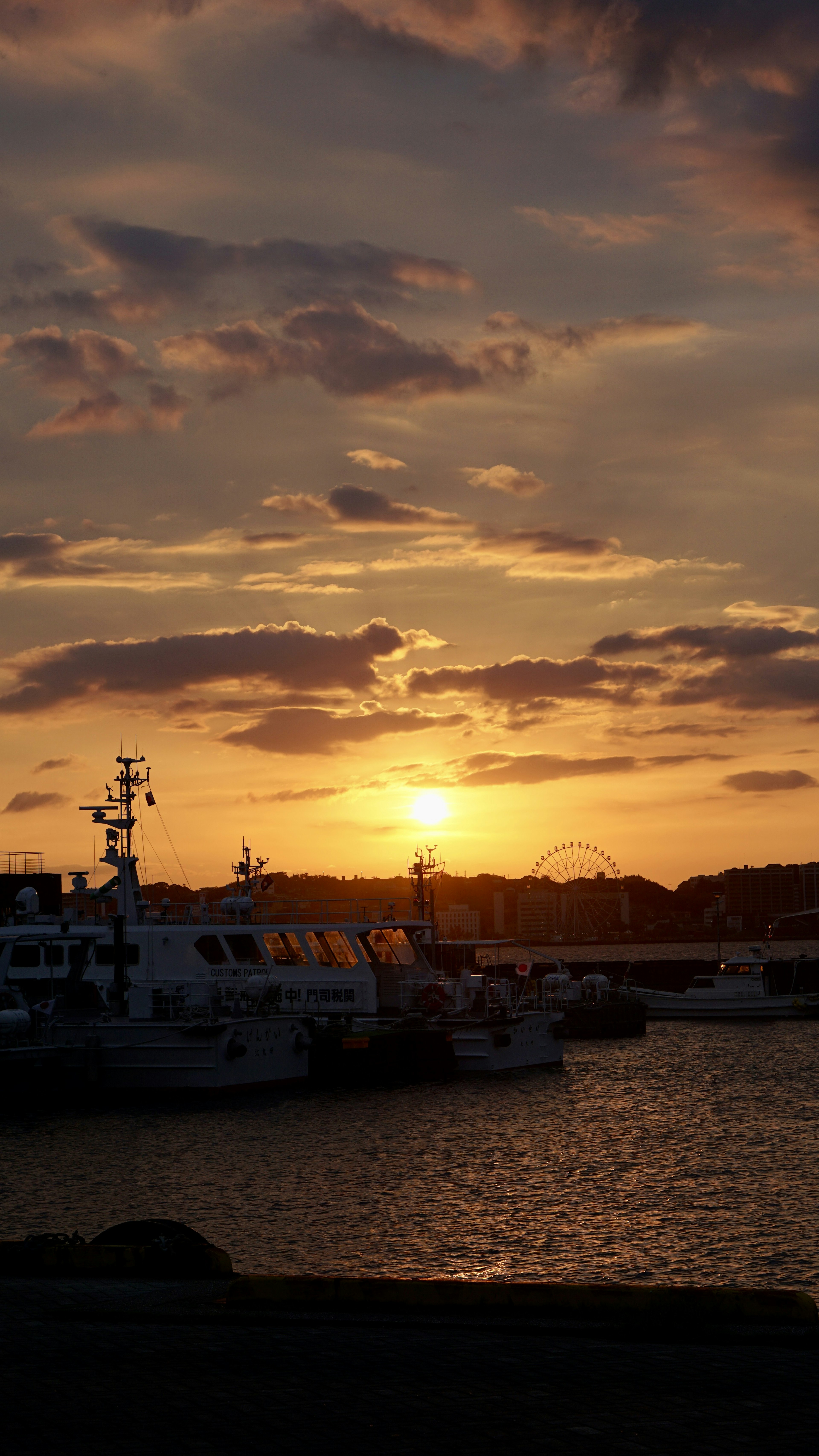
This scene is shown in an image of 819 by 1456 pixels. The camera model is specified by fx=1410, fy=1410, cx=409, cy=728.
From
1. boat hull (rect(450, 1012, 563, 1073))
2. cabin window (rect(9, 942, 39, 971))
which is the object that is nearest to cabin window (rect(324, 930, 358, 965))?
boat hull (rect(450, 1012, 563, 1073))

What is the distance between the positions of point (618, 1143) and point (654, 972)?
278ft

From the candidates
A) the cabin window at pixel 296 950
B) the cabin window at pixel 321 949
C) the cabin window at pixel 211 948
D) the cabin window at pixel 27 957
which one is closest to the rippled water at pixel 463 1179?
the cabin window at pixel 321 949

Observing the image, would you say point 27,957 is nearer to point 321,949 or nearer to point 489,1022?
point 321,949

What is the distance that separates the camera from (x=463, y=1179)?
27422mm

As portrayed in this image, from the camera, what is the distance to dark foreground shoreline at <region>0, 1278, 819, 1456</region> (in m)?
8.49

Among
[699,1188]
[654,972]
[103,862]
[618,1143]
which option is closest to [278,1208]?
[699,1188]

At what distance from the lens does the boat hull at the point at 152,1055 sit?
123 feet

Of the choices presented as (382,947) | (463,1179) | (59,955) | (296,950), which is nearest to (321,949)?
(296,950)

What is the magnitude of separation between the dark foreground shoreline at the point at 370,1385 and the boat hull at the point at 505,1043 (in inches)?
1336

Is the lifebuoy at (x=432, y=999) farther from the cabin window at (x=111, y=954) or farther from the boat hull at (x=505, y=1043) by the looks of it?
the cabin window at (x=111, y=954)

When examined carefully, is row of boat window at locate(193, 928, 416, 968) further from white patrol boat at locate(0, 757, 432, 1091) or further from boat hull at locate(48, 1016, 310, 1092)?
boat hull at locate(48, 1016, 310, 1092)

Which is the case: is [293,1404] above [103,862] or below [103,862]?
below

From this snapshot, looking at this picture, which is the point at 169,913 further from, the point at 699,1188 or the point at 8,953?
the point at 699,1188

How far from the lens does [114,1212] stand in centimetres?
2358
